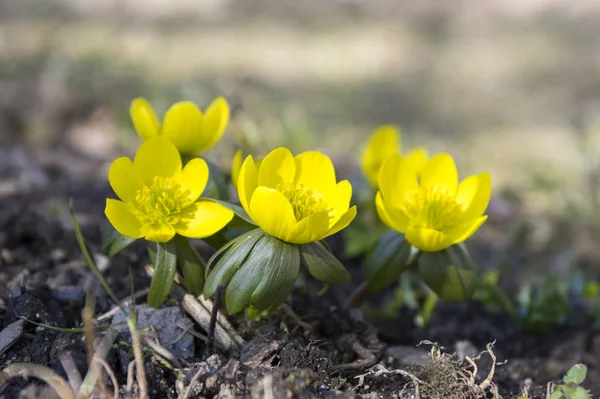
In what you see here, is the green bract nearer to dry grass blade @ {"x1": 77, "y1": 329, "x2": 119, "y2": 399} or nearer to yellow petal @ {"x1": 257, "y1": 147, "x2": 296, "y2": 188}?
yellow petal @ {"x1": 257, "y1": 147, "x2": 296, "y2": 188}

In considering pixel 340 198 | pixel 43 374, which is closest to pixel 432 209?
pixel 340 198

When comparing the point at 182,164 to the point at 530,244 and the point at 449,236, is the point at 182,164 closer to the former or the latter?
the point at 449,236

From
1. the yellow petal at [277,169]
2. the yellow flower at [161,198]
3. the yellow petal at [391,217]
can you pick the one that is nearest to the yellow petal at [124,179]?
the yellow flower at [161,198]

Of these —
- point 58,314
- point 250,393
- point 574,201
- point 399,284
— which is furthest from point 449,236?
Result: point 574,201

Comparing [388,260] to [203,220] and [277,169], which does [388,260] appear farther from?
[203,220]

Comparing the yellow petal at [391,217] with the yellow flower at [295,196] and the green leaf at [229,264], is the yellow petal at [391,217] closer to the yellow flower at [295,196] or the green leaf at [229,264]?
the yellow flower at [295,196]

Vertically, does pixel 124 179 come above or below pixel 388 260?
above

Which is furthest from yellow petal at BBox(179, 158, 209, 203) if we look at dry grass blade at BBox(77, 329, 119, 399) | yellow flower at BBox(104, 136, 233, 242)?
dry grass blade at BBox(77, 329, 119, 399)
